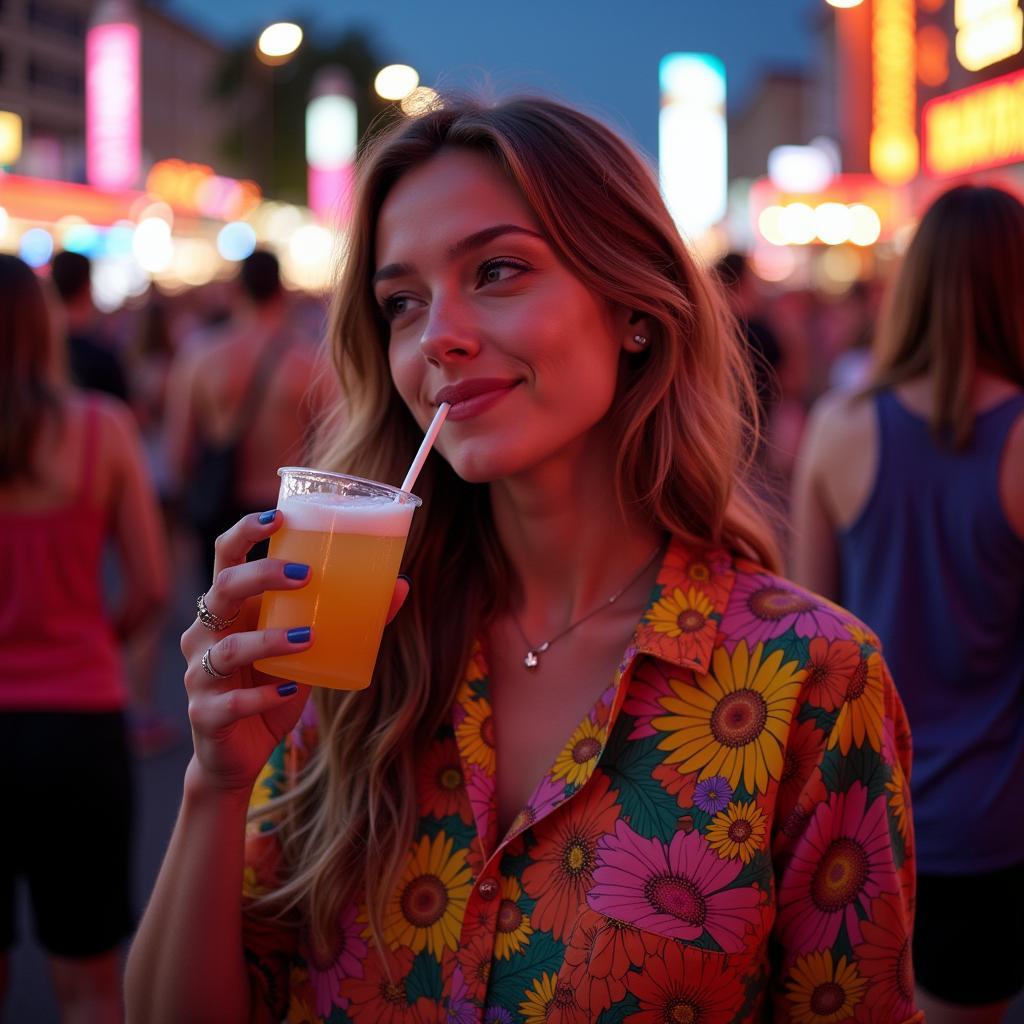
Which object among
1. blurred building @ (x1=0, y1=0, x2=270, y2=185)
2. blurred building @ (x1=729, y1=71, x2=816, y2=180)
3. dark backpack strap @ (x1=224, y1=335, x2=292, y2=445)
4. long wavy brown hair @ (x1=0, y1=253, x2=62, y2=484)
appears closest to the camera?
long wavy brown hair @ (x1=0, y1=253, x2=62, y2=484)

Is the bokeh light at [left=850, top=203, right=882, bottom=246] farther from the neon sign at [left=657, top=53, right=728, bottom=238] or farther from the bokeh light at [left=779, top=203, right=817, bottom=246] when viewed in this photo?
the neon sign at [left=657, top=53, right=728, bottom=238]

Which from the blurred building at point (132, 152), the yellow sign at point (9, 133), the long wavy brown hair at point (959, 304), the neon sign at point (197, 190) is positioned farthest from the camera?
the neon sign at point (197, 190)


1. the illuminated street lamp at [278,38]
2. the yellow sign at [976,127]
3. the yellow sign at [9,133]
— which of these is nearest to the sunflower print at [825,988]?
the yellow sign at [9,133]

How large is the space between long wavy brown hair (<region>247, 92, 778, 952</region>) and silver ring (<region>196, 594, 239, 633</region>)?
38 cm

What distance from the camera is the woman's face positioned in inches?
75.7

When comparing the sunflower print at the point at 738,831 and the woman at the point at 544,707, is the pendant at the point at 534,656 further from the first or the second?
the sunflower print at the point at 738,831

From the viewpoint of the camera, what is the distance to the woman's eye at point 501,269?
1.96 m

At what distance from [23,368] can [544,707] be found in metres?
2.27

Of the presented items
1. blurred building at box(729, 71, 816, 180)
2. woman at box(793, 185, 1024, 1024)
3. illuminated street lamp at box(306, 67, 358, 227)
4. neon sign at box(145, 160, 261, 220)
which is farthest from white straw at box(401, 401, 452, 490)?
blurred building at box(729, 71, 816, 180)

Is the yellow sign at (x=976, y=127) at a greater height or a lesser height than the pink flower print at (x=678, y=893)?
greater

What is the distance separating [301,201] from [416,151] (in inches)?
2260

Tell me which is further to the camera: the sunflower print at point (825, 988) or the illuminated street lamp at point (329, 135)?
the illuminated street lamp at point (329, 135)

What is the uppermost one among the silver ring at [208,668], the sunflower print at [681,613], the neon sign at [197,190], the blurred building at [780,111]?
the blurred building at [780,111]

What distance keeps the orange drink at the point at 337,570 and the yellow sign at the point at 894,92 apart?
28149 millimetres
